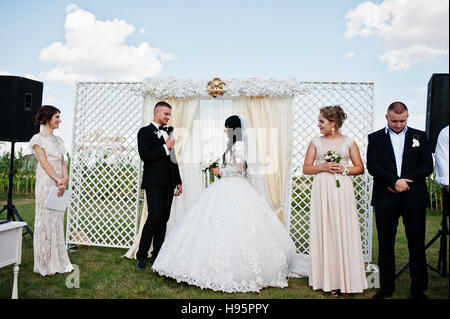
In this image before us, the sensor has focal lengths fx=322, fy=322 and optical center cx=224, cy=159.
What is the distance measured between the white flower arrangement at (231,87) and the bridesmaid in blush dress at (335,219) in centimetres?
145

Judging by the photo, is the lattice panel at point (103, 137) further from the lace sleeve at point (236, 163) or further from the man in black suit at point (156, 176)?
the lace sleeve at point (236, 163)

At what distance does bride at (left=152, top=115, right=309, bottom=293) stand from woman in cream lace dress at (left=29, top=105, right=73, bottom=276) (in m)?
1.28

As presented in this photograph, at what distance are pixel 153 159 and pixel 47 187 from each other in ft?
3.89

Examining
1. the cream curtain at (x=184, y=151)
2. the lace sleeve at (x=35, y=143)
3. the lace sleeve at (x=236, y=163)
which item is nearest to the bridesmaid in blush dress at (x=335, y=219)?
the lace sleeve at (x=236, y=163)

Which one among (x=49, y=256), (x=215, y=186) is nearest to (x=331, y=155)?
(x=215, y=186)

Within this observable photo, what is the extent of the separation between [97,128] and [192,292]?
3.02 meters

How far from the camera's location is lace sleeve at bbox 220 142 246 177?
356 cm

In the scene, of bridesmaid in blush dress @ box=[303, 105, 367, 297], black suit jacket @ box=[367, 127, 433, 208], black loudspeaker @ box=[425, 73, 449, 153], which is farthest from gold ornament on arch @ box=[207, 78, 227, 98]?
black loudspeaker @ box=[425, 73, 449, 153]

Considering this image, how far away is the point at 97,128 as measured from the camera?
492 centimetres

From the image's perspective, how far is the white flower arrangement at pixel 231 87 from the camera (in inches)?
175

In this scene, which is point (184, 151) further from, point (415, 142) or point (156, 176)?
point (415, 142)

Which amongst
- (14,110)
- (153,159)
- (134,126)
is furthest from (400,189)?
(14,110)

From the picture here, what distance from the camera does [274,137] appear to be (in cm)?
456

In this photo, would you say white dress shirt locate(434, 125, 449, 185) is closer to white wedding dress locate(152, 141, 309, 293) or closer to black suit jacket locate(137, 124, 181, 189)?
white wedding dress locate(152, 141, 309, 293)
